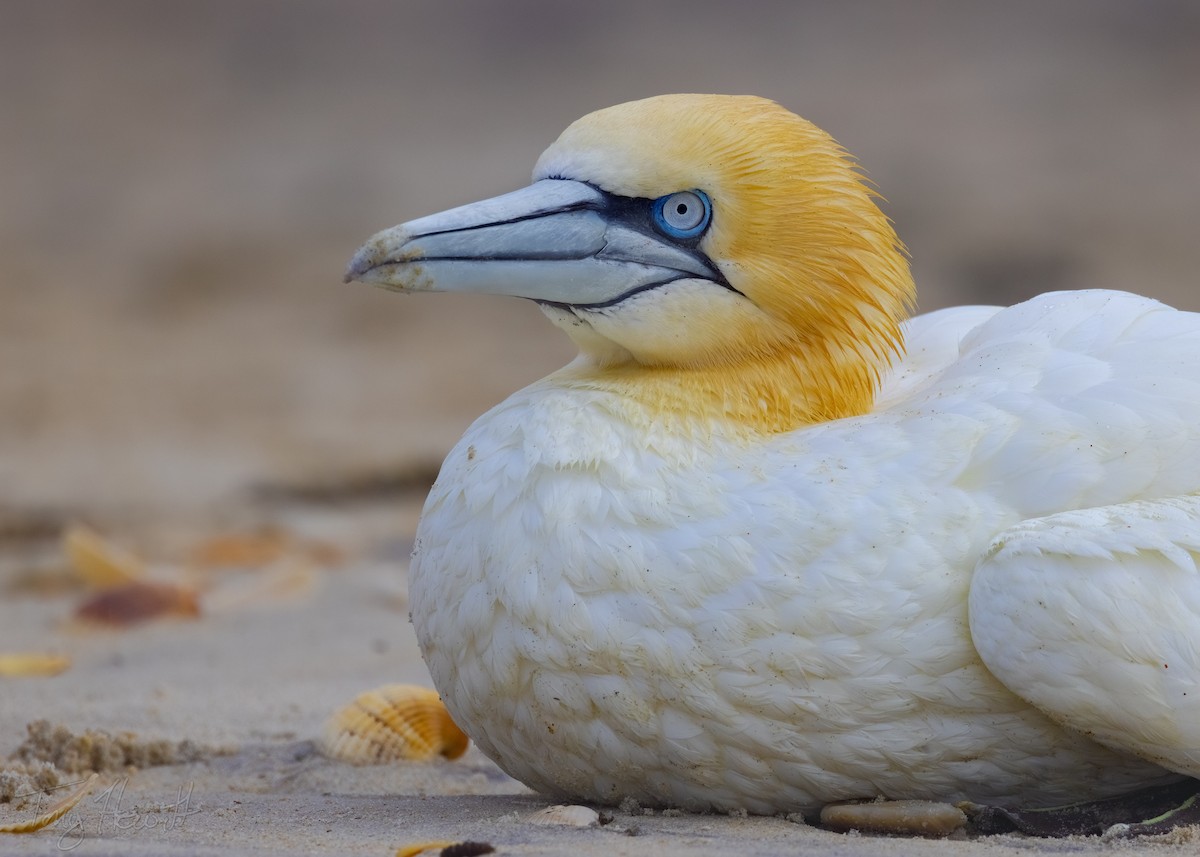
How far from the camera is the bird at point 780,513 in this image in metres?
3.19

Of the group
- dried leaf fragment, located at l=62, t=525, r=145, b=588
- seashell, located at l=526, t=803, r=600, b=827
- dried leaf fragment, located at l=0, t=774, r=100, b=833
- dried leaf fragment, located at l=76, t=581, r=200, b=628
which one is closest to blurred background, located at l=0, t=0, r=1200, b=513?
dried leaf fragment, located at l=62, t=525, r=145, b=588

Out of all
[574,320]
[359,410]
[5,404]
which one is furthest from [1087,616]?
[5,404]

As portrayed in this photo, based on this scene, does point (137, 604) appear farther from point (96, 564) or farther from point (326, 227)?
point (326, 227)

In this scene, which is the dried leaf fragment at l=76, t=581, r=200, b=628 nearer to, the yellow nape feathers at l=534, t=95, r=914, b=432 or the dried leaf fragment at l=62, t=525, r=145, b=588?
the dried leaf fragment at l=62, t=525, r=145, b=588

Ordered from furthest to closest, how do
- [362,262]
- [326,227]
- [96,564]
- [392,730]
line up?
[326,227] → [96,564] → [392,730] → [362,262]

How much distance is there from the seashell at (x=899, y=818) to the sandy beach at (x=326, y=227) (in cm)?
251

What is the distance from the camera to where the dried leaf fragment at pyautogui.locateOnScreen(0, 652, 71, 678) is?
19.2 feet

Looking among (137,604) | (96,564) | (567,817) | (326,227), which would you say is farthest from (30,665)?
(326,227)

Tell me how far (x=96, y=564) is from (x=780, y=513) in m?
5.09

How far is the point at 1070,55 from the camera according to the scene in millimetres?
13281

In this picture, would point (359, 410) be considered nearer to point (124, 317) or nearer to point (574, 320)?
point (124, 317)

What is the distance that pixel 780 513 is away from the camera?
329 cm

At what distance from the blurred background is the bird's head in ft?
20.0

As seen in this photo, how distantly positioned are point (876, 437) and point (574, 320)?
803mm
